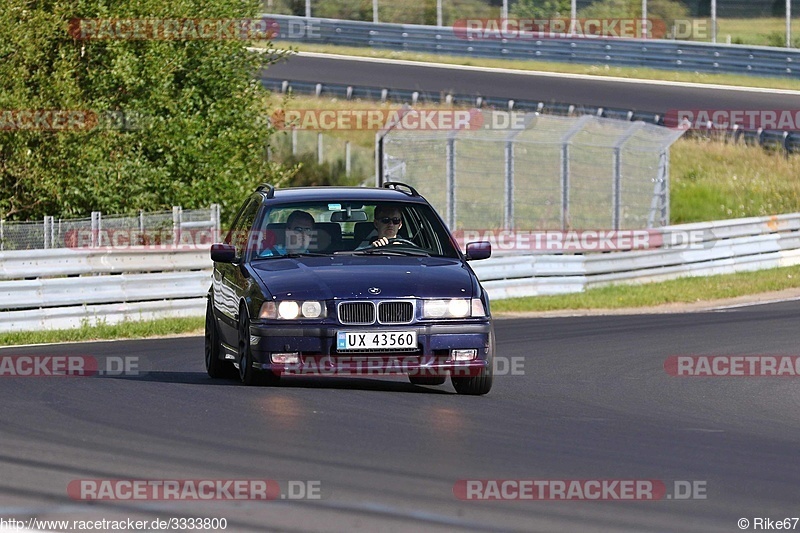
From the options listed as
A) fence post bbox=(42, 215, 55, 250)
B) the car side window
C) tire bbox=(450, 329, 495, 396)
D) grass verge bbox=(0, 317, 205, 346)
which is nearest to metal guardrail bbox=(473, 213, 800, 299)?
grass verge bbox=(0, 317, 205, 346)

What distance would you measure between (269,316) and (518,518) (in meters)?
4.63

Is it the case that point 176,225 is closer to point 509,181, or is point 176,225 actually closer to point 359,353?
point 509,181

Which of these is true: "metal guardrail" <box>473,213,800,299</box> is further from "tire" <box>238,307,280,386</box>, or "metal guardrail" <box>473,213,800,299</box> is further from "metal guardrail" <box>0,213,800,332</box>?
"tire" <box>238,307,280,386</box>

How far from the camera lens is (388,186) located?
43.1 ft

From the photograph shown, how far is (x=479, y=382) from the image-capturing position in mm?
11266

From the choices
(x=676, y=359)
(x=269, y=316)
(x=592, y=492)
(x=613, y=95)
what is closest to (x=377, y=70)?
(x=613, y=95)

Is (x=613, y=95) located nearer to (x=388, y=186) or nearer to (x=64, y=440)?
(x=388, y=186)

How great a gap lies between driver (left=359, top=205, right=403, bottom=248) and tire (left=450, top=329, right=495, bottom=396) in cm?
124

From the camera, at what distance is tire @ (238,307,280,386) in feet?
36.7

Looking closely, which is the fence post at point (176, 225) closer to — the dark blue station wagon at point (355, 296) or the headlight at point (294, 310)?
the dark blue station wagon at point (355, 296)

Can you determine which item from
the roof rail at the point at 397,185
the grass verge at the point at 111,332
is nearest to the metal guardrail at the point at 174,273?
the grass verge at the point at 111,332

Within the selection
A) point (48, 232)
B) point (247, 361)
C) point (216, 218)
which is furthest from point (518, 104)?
point (247, 361)

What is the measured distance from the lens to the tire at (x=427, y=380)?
12.4 m

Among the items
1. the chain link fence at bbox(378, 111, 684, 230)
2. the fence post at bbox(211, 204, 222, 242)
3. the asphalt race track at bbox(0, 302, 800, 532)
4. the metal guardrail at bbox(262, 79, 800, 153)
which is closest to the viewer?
the asphalt race track at bbox(0, 302, 800, 532)
